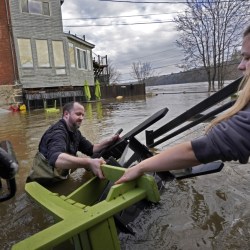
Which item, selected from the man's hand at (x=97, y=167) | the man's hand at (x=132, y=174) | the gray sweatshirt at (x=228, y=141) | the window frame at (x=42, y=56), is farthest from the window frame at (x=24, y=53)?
the gray sweatshirt at (x=228, y=141)

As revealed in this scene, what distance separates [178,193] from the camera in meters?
3.41

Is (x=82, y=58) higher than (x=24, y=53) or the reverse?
the reverse

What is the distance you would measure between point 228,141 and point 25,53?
19698 millimetres

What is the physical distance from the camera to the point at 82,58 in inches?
966

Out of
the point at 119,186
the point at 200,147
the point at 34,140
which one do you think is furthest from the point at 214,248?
the point at 34,140

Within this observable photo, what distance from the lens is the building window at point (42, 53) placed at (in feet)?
64.6

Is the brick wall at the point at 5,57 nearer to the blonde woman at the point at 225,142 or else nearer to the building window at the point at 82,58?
the building window at the point at 82,58

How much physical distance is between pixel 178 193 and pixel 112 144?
3.31 feet

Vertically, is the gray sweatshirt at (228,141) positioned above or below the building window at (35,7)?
below

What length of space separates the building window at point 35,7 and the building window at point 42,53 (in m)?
2.05

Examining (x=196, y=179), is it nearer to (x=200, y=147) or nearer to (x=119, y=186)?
(x=119, y=186)

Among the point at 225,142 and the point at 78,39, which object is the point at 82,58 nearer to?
the point at 78,39

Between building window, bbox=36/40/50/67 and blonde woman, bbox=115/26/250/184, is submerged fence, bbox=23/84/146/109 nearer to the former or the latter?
building window, bbox=36/40/50/67

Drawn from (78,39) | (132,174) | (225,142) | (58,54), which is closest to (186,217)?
(132,174)
